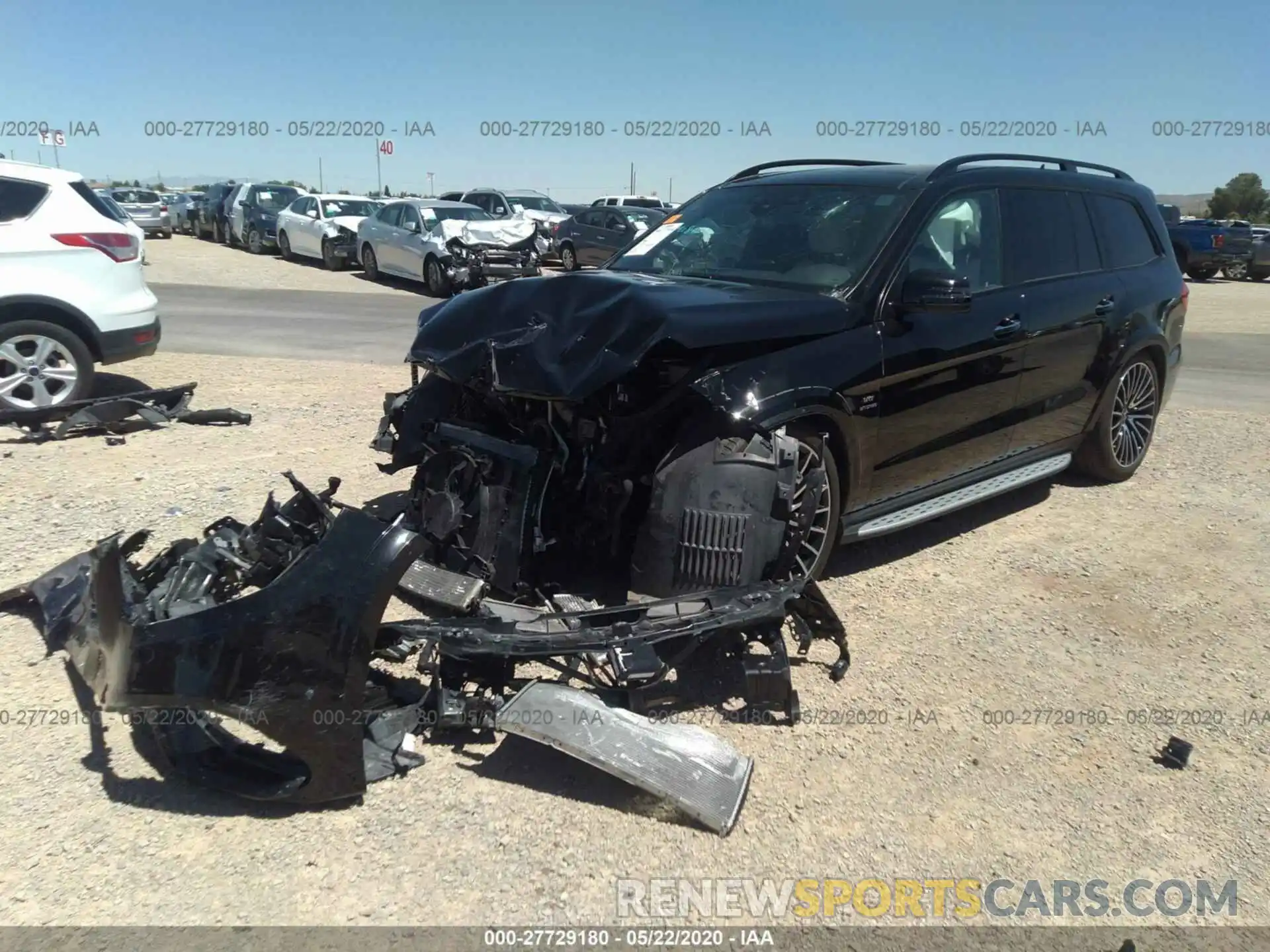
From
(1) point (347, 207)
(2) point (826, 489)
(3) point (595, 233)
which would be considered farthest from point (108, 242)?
(1) point (347, 207)

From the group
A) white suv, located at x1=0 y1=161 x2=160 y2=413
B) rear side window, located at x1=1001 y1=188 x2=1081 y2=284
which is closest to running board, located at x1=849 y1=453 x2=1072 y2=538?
rear side window, located at x1=1001 y1=188 x2=1081 y2=284

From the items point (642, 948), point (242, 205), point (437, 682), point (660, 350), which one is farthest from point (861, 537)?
point (242, 205)

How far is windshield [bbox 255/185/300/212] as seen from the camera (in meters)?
25.8

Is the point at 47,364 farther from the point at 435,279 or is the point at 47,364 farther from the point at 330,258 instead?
the point at 330,258

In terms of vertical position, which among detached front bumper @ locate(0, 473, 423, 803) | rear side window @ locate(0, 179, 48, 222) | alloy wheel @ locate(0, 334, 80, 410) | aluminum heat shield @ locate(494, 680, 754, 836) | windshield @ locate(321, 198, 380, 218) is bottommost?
aluminum heat shield @ locate(494, 680, 754, 836)

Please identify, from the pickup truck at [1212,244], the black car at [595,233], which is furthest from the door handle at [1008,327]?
the pickup truck at [1212,244]

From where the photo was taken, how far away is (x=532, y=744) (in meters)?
3.27

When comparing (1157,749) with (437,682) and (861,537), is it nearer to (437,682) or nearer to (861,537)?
(861,537)

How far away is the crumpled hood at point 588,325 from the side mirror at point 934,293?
33 centimetres

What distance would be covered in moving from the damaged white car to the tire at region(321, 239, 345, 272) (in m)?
2.01

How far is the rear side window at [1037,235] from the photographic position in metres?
5.05

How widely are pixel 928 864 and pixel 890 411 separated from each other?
213 centimetres

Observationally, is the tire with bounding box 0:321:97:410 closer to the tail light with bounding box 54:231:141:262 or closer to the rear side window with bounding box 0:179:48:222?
the tail light with bounding box 54:231:141:262

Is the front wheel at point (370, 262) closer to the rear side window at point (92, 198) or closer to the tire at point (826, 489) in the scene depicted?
the rear side window at point (92, 198)
